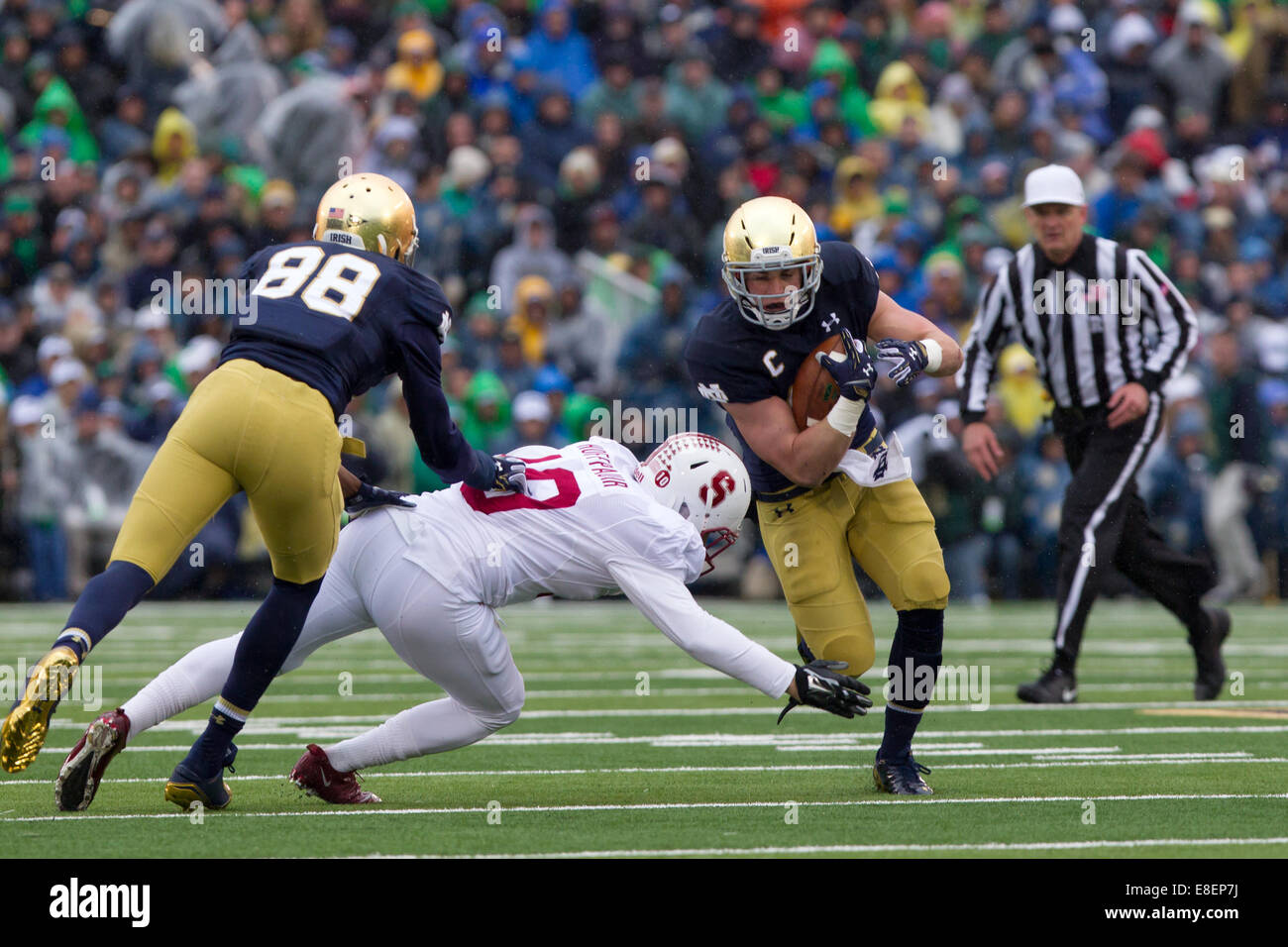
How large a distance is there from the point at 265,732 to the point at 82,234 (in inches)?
299

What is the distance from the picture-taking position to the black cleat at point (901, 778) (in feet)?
16.7

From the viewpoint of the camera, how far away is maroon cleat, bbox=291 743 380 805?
4.95 m

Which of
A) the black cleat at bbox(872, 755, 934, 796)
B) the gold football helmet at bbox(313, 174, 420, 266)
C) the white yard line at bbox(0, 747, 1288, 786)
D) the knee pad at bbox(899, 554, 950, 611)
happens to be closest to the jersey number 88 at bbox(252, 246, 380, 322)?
the gold football helmet at bbox(313, 174, 420, 266)

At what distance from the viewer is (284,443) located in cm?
450

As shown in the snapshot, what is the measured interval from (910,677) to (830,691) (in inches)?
24.7

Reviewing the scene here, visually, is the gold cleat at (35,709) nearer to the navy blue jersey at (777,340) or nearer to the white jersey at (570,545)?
the white jersey at (570,545)

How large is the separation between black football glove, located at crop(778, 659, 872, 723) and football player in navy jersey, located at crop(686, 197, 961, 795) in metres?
0.49

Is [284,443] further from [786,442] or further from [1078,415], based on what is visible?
[1078,415]

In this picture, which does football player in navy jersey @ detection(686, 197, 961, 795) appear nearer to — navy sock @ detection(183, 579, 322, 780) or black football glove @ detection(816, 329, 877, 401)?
black football glove @ detection(816, 329, 877, 401)

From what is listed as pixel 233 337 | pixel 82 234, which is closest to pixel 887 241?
pixel 82 234

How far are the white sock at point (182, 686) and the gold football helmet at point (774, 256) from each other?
5.46 feet

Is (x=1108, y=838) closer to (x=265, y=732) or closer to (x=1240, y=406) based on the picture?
(x=265, y=732)

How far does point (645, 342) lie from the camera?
41.2 ft

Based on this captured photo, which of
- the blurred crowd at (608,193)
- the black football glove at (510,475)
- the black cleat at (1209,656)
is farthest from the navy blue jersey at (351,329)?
the blurred crowd at (608,193)
